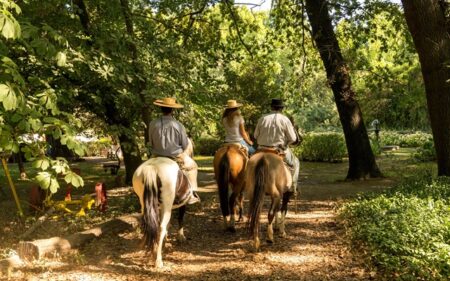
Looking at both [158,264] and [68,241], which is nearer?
[158,264]

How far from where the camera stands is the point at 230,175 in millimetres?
8086

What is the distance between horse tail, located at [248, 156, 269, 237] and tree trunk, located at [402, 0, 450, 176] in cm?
529

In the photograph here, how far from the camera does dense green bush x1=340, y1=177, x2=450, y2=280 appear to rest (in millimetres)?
4977

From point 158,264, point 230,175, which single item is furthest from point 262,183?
point 158,264

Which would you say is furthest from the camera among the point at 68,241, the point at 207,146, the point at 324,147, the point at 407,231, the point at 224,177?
the point at 207,146

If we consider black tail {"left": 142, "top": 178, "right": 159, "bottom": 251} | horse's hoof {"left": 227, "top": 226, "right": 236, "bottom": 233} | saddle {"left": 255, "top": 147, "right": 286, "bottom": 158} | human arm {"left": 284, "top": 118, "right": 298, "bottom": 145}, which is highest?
human arm {"left": 284, "top": 118, "right": 298, "bottom": 145}

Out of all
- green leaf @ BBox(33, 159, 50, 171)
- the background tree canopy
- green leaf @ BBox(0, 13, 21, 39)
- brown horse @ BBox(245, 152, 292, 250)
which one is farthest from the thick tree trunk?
green leaf @ BBox(0, 13, 21, 39)

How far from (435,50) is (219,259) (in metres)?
6.90

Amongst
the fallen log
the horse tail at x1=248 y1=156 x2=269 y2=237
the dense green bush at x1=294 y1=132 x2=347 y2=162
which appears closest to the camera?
the fallen log

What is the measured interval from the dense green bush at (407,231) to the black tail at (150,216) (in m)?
2.92

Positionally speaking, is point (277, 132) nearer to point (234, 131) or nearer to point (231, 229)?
point (234, 131)

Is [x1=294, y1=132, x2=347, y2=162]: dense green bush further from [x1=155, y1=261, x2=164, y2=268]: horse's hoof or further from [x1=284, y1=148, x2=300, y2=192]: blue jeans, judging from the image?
[x1=155, y1=261, x2=164, y2=268]: horse's hoof

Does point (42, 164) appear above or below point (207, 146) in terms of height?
above

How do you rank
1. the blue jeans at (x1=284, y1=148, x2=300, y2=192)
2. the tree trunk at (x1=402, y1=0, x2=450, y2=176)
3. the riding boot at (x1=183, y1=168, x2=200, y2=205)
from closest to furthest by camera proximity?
the riding boot at (x1=183, y1=168, x2=200, y2=205), the blue jeans at (x1=284, y1=148, x2=300, y2=192), the tree trunk at (x1=402, y1=0, x2=450, y2=176)
